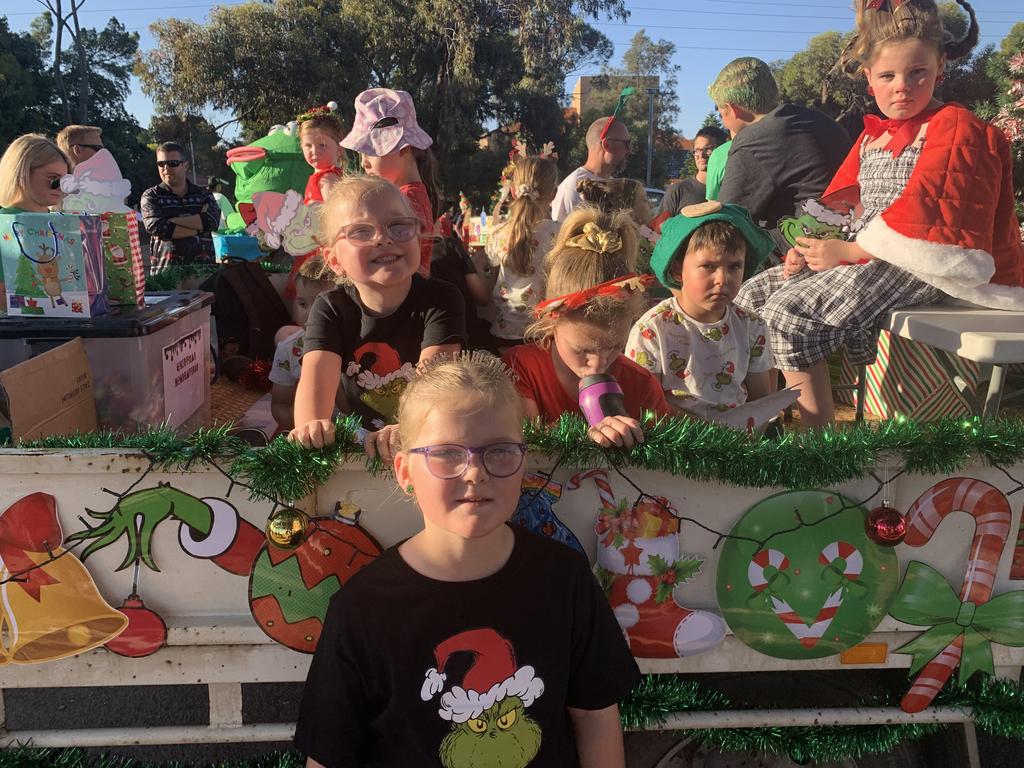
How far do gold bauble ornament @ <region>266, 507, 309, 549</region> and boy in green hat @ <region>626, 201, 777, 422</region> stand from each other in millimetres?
1344

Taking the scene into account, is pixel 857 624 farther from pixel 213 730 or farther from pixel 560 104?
pixel 560 104

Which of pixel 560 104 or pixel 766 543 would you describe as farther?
pixel 560 104

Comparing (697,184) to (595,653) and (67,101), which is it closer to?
(595,653)

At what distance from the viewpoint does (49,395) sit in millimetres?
2016

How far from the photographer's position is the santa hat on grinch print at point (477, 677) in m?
1.33

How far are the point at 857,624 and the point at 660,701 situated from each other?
17.5 inches

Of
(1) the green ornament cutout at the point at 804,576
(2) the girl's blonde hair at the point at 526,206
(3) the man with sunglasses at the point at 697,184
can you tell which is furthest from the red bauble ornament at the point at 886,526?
(3) the man with sunglasses at the point at 697,184

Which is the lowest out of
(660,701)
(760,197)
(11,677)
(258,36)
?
(660,701)

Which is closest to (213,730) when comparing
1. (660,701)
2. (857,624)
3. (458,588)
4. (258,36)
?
(458,588)

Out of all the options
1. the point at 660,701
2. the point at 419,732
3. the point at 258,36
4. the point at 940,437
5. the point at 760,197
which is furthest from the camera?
the point at 258,36

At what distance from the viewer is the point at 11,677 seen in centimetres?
154

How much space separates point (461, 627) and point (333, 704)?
0.80 ft

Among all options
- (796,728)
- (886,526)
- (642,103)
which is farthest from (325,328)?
(642,103)

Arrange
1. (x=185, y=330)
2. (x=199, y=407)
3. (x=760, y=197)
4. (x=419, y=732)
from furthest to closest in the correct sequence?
(x=760, y=197)
(x=199, y=407)
(x=185, y=330)
(x=419, y=732)
